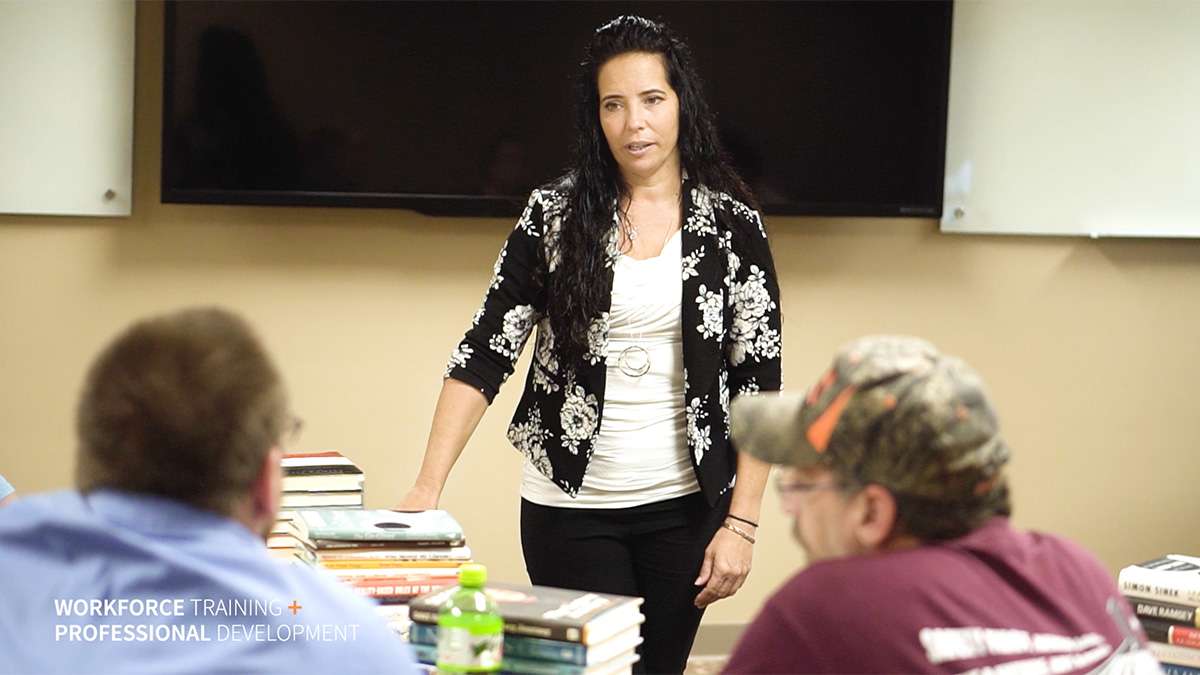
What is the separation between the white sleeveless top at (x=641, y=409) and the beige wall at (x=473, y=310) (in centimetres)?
172

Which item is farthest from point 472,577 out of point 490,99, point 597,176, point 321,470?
point 490,99

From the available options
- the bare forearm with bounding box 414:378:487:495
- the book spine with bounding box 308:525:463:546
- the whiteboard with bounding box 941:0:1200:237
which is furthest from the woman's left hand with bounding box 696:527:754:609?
the whiteboard with bounding box 941:0:1200:237

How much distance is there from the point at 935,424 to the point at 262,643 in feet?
2.17

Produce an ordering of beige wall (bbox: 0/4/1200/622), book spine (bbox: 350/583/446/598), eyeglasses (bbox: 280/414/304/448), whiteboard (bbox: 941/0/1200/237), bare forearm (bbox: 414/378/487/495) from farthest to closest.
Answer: whiteboard (bbox: 941/0/1200/237)
beige wall (bbox: 0/4/1200/622)
bare forearm (bbox: 414/378/487/495)
book spine (bbox: 350/583/446/598)
eyeglasses (bbox: 280/414/304/448)

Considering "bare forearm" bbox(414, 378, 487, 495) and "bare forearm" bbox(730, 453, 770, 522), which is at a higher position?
"bare forearm" bbox(414, 378, 487, 495)

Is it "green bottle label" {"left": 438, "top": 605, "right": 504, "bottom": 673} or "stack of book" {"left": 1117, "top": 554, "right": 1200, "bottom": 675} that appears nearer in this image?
"green bottle label" {"left": 438, "top": 605, "right": 504, "bottom": 673}

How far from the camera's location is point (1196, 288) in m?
4.54

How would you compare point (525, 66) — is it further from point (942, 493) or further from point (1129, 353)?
point (942, 493)

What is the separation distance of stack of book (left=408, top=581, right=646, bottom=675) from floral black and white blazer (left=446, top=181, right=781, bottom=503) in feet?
2.12

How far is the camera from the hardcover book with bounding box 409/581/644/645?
1.78 m

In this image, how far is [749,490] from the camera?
2.56m

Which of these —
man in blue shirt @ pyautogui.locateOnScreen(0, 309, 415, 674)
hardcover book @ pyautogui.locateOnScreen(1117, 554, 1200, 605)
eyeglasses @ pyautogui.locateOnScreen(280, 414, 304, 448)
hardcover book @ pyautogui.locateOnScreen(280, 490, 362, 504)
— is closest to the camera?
man in blue shirt @ pyautogui.locateOnScreen(0, 309, 415, 674)

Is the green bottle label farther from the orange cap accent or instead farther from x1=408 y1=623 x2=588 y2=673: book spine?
the orange cap accent

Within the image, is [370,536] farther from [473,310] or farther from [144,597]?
[473,310]
